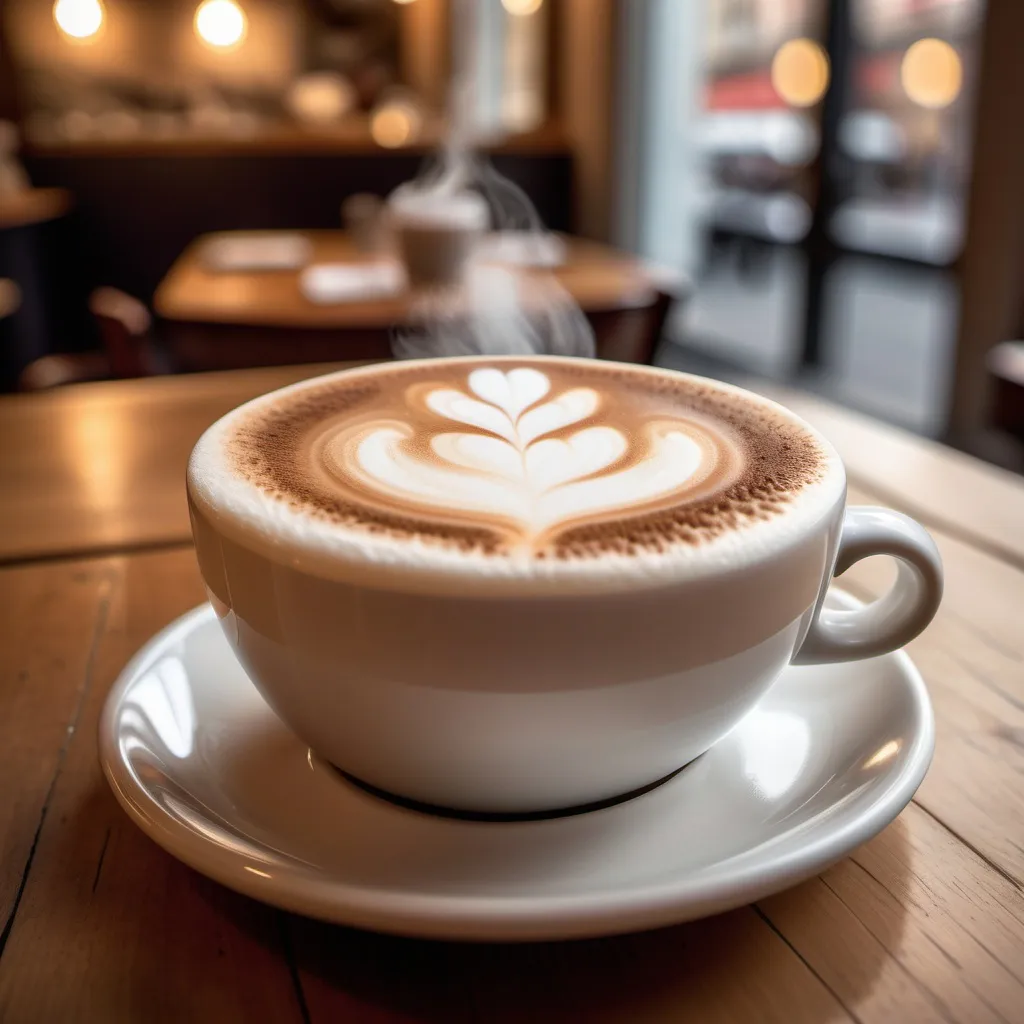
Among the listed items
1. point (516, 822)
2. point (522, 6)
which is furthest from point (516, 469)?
point (522, 6)

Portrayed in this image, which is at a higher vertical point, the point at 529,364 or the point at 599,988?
the point at 529,364

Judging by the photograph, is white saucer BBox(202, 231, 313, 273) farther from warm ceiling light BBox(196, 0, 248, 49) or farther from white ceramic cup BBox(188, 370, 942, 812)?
warm ceiling light BBox(196, 0, 248, 49)

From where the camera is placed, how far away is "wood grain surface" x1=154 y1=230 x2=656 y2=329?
5.04ft

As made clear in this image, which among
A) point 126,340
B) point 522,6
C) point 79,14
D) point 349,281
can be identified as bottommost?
point 126,340

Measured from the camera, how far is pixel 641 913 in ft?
0.86

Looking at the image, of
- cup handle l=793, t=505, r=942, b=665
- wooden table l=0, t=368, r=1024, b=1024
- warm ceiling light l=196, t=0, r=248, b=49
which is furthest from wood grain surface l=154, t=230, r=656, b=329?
warm ceiling light l=196, t=0, r=248, b=49

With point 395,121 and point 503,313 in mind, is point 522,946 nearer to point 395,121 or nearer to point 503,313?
point 503,313

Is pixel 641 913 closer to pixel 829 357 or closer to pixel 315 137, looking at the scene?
pixel 829 357

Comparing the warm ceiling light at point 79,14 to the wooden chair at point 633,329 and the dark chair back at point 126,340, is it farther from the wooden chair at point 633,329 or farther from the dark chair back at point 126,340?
the wooden chair at point 633,329

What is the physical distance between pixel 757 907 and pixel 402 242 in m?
1.60

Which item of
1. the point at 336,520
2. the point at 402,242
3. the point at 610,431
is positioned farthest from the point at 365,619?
the point at 402,242

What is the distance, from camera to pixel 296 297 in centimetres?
172

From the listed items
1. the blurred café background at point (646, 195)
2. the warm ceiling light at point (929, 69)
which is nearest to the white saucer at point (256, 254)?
the blurred café background at point (646, 195)

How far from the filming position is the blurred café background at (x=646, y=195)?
81.0 inches
